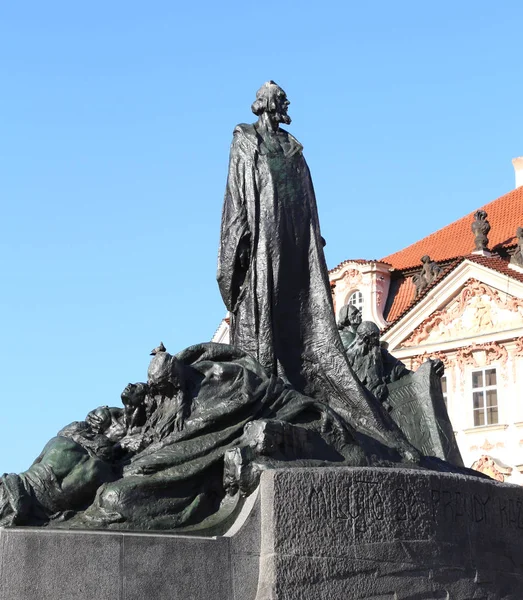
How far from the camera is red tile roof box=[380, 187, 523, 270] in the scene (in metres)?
37.0

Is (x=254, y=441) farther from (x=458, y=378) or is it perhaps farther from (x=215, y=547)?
(x=458, y=378)

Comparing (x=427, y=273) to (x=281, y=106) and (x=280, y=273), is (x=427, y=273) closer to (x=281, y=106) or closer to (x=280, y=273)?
(x=281, y=106)

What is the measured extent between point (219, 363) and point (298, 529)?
1275mm

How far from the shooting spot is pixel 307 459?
24.6ft

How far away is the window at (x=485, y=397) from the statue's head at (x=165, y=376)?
1034 inches

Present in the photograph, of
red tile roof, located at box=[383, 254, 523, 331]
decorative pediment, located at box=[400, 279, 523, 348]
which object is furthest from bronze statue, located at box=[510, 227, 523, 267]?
decorative pediment, located at box=[400, 279, 523, 348]

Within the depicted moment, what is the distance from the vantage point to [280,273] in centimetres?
865

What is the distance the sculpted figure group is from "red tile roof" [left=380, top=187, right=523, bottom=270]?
27706mm

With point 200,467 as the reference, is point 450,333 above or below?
above

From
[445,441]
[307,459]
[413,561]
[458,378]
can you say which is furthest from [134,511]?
[458,378]

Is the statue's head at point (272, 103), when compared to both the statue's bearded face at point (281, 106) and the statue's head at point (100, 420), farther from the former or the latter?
the statue's head at point (100, 420)

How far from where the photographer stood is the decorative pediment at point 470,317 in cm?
3341

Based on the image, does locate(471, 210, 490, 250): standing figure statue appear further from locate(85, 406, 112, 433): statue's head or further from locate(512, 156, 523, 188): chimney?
locate(85, 406, 112, 433): statue's head

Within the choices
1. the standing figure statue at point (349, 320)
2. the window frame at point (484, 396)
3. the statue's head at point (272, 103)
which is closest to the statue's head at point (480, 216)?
the window frame at point (484, 396)
